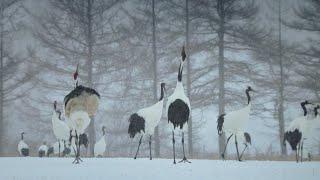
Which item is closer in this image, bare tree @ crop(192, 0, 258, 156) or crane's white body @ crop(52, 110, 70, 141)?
crane's white body @ crop(52, 110, 70, 141)

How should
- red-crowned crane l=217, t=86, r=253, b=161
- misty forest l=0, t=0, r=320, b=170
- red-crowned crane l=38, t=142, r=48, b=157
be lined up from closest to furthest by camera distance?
red-crowned crane l=217, t=86, r=253, b=161 < red-crowned crane l=38, t=142, r=48, b=157 < misty forest l=0, t=0, r=320, b=170

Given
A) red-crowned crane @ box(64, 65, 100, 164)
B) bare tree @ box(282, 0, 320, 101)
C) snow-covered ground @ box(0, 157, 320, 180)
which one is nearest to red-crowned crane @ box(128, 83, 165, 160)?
red-crowned crane @ box(64, 65, 100, 164)

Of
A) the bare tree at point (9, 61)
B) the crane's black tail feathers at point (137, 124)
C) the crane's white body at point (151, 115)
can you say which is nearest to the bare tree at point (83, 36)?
the bare tree at point (9, 61)

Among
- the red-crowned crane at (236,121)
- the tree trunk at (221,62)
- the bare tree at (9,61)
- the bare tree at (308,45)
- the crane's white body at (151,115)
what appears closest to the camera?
the crane's white body at (151,115)

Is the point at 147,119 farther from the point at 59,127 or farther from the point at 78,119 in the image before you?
the point at 59,127

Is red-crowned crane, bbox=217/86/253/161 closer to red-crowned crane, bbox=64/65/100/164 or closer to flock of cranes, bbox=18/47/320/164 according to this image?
flock of cranes, bbox=18/47/320/164

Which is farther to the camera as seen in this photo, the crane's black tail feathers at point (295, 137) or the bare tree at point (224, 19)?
the bare tree at point (224, 19)

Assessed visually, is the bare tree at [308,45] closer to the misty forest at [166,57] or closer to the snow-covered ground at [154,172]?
the misty forest at [166,57]

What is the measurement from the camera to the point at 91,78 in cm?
1380

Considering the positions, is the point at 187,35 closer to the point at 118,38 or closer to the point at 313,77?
the point at 118,38

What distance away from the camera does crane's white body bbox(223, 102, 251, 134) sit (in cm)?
877

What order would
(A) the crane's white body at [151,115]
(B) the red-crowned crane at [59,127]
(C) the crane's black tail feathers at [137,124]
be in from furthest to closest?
(B) the red-crowned crane at [59,127] → (C) the crane's black tail feathers at [137,124] → (A) the crane's white body at [151,115]

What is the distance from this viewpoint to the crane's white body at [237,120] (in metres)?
8.77

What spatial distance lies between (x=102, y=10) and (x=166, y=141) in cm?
470
